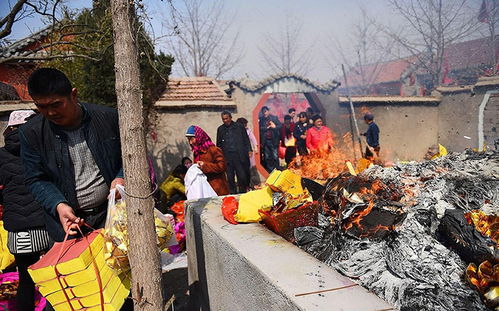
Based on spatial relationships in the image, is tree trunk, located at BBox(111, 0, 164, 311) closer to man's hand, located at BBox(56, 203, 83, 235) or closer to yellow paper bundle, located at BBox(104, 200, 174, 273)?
yellow paper bundle, located at BBox(104, 200, 174, 273)

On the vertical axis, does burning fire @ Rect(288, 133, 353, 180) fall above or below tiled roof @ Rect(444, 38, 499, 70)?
below

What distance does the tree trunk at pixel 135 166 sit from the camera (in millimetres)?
1647

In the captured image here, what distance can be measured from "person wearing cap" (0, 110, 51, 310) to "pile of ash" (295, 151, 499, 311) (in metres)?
2.12

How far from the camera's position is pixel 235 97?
9445 millimetres

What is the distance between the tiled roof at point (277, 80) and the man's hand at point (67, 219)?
787 centimetres

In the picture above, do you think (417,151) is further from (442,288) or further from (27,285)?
(27,285)

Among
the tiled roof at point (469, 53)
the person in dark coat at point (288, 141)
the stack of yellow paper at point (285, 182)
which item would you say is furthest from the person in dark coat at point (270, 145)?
the tiled roof at point (469, 53)

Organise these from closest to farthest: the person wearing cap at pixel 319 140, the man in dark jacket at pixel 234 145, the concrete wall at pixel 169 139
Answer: the man in dark jacket at pixel 234 145
the person wearing cap at pixel 319 140
the concrete wall at pixel 169 139

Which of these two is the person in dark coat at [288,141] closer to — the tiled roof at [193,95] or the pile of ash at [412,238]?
the tiled roof at [193,95]

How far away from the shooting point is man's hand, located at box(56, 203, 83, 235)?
200 centimetres

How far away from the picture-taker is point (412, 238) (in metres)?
2.14

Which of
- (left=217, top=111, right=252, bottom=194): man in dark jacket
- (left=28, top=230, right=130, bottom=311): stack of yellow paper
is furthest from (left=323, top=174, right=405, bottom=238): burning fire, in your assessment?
(left=217, top=111, right=252, bottom=194): man in dark jacket

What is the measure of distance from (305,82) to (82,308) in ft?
32.5

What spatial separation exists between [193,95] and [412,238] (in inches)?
300
